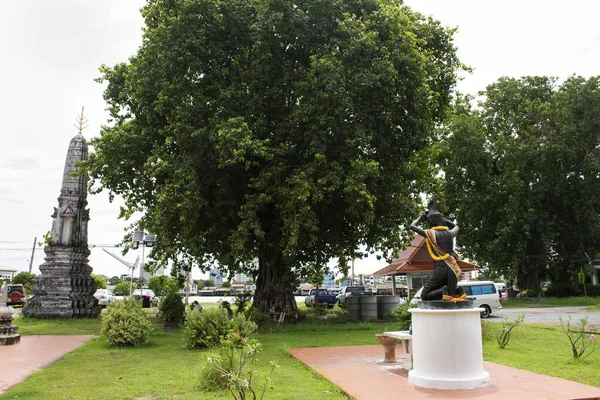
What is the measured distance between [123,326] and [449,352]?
28.6ft

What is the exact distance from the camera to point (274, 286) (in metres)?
19.8

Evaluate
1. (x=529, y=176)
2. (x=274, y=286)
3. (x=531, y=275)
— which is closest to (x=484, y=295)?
(x=274, y=286)

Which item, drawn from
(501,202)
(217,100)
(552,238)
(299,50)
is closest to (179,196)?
(217,100)

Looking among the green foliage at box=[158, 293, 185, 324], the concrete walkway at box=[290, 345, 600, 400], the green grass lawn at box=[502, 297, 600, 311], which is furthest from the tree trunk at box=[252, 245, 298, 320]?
the green grass lawn at box=[502, 297, 600, 311]

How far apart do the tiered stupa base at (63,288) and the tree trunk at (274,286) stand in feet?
29.5

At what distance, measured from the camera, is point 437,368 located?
7668mm

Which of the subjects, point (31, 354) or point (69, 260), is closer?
point (31, 354)

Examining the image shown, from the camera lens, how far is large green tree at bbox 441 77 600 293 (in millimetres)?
31609

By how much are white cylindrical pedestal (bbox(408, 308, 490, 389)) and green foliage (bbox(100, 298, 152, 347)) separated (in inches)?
309

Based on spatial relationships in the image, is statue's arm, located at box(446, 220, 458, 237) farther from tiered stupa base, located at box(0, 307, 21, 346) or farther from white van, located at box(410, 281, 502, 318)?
white van, located at box(410, 281, 502, 318)

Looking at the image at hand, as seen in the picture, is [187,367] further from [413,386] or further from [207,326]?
[413,386]

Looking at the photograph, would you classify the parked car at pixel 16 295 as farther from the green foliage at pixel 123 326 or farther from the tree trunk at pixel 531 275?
the tree trunk at pixel 531 275

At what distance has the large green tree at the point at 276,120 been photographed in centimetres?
1491

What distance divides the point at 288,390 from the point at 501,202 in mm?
29206
